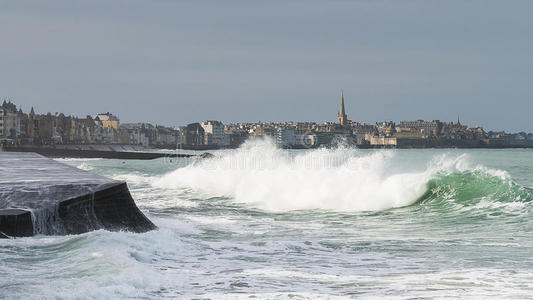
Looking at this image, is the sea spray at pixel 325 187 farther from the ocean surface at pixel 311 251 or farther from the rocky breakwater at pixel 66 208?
the rocky breakwater at pixel 66 208

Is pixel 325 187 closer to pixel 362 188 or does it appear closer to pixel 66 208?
pixel 362 188

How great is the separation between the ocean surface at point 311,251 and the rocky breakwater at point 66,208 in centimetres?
37

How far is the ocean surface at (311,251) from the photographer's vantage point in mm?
8023

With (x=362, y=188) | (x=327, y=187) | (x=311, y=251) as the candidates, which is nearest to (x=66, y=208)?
(x=311, y=251)

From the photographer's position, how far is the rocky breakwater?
11.1 meters

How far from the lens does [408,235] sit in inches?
529

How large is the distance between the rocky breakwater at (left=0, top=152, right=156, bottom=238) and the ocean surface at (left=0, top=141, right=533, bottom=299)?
370 millimetres

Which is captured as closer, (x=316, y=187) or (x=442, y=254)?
(x=442, y=254)

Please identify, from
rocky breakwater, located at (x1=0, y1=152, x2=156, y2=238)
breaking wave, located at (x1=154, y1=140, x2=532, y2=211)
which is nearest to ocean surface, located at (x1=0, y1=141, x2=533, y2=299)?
breaking wave, located at (x1=154, y1=140, x2=532, y2=211)

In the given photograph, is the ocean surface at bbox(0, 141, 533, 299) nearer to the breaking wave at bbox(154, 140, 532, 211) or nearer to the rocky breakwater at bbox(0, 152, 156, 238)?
the breaking wave at bbox(154, 140, 532, 211)

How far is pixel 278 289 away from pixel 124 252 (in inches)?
99.2

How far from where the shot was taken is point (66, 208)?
463 inches

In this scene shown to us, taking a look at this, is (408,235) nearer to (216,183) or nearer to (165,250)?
(165,250)

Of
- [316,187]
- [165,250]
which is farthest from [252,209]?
[165,250]
